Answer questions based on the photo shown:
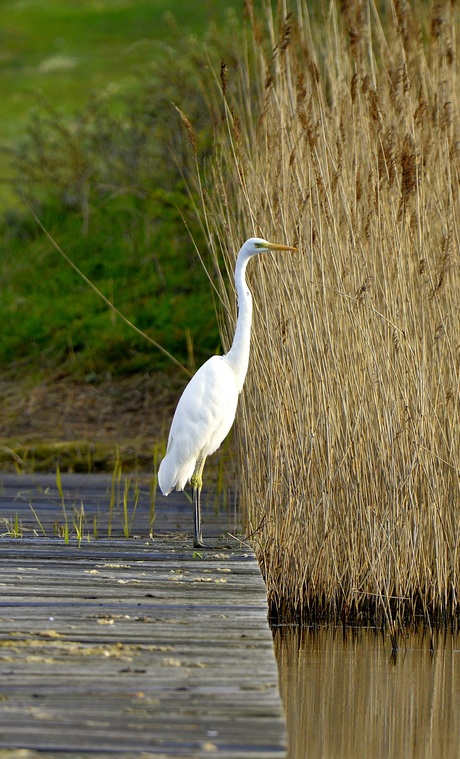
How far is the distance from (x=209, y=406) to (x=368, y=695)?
1.17m

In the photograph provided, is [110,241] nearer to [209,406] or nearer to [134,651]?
[209,406]

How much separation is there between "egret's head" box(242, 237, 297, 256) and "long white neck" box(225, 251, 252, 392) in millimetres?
35

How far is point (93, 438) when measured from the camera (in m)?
7.89

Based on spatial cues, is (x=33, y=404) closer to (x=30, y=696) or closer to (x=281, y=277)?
(x=281, y=277)

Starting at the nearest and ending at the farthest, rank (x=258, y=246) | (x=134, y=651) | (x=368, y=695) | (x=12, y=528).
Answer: (x=134, y=651), (x=368, y=695), (x=258, y=246), (x=12, y=528)

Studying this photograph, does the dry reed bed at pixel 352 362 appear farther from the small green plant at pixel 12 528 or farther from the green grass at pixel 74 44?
the green grass at pixel 74 44

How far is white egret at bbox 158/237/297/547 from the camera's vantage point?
4.07 meters

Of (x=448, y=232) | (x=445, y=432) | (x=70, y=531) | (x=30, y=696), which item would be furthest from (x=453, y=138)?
(x=30, y=696)

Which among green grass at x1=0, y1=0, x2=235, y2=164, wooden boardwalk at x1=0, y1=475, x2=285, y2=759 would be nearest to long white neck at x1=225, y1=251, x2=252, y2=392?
wooden boardwalk at x1=0, y1=475, x2=285, y2=759

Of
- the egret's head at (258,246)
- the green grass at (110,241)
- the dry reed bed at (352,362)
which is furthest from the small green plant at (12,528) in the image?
the green grass at (110,241)

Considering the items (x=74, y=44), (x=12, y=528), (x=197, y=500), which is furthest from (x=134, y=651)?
(x=74, y=44)

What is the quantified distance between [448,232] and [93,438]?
430 centimetres

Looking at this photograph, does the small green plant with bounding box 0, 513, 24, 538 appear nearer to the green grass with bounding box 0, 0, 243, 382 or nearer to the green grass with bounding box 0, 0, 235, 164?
the green grass with bounding box 0, 0, 243, 382

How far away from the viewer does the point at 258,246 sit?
3.98m
